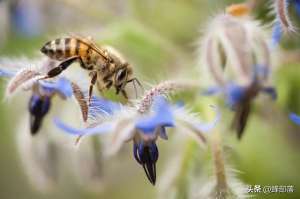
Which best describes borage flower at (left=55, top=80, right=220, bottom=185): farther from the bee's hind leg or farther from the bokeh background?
the bokeh background

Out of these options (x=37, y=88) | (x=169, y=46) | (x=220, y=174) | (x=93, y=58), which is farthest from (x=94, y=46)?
(x=169, y=46)

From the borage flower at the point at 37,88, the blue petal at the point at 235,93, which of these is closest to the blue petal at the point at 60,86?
the borage flower at the point at 37,88

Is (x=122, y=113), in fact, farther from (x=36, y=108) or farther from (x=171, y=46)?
(x=171, y=46)

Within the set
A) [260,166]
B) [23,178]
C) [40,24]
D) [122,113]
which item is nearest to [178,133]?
[260,166]

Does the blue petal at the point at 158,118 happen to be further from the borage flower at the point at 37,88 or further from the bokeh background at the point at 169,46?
the bokeh background at the point at 169,46

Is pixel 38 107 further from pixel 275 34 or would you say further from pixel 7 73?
pixel 275 34

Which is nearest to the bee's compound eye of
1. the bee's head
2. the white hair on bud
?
the bee's head
